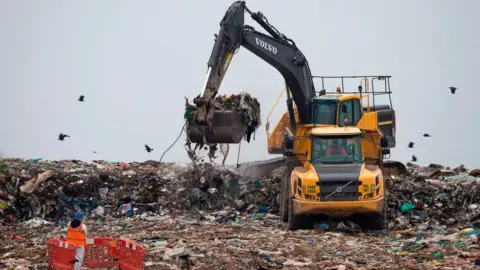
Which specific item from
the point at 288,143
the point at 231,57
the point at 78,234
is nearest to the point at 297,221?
the point at 288,143

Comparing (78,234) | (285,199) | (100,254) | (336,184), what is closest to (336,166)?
(336,184)

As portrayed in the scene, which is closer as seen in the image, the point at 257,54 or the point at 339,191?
the point at 339,191

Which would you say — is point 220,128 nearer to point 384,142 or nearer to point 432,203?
point 384,142

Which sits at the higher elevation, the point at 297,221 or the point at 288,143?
the point at 288,143

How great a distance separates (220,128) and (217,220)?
6.46ft

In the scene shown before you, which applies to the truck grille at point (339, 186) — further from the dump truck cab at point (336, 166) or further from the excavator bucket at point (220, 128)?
the excavator bucket at point (220, 128)

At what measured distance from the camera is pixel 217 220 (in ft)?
51.2

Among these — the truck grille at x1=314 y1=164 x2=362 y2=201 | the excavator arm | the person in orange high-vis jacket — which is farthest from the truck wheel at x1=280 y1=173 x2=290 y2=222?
the person in orange high-vis jacket

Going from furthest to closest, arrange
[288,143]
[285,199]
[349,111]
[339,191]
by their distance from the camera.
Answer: [349,111], [285,199], [288,143], [339,191]

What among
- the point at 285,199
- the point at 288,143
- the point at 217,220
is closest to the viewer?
the point at 288,143

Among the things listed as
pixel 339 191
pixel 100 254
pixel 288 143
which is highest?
pixel 288 143

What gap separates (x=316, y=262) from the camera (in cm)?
1057

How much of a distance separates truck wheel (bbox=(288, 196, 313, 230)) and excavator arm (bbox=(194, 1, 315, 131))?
222 cm

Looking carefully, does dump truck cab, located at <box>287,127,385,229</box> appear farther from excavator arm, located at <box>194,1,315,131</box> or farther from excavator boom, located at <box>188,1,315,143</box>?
excavator arm, located at <box>194,1,315,131</box>
